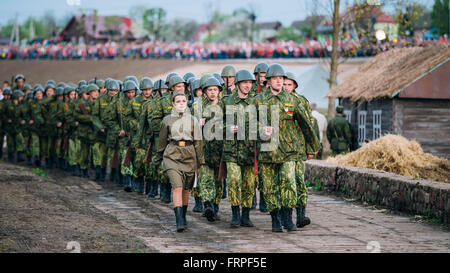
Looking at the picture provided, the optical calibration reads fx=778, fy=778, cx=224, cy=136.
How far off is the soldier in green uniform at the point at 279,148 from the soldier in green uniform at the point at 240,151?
12.7 inches

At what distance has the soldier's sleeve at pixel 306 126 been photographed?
1005 centimetres

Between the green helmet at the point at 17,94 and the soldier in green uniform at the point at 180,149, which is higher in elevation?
the green helmet at the point at 17,94

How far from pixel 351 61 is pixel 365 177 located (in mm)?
39641

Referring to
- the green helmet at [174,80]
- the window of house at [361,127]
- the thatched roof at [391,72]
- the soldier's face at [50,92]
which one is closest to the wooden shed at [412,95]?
the thatched roof at [391,72]

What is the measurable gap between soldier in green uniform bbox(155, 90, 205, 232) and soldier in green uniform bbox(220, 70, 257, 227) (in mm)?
444

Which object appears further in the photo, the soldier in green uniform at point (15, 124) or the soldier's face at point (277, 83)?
the soldier in green uniform at point (15, 124)

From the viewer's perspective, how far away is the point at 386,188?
1276cm

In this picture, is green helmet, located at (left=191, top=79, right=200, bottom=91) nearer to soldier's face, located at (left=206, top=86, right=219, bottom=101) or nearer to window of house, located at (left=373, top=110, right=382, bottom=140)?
soldier's face, located at (left=206, top=86, right=219, bottom=101)

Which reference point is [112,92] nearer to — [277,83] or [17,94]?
[17,94]

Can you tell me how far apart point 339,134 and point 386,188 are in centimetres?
598

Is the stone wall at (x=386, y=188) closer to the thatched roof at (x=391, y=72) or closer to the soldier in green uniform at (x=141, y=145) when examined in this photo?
the soldier in green uniform at (x=141, y=145)

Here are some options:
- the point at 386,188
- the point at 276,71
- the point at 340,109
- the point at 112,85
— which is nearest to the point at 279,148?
the point at 276,71

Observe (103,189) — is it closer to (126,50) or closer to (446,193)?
(446,193)
